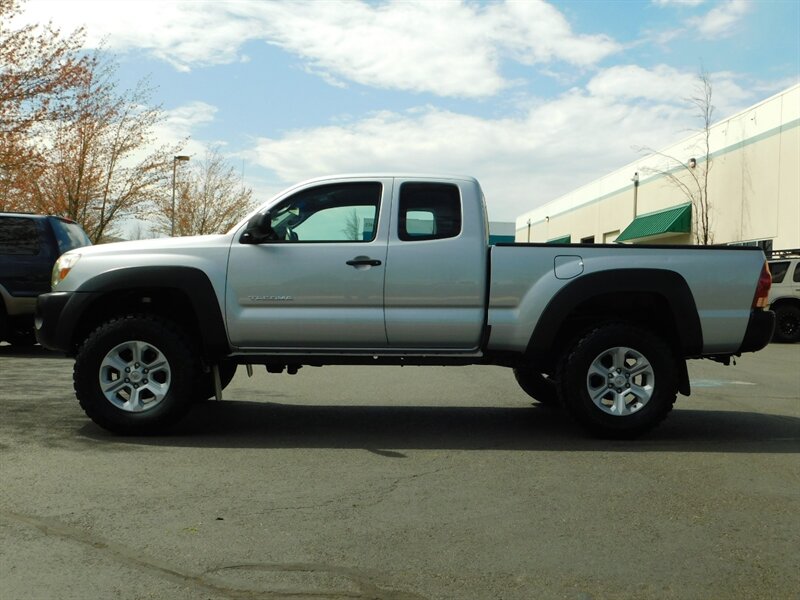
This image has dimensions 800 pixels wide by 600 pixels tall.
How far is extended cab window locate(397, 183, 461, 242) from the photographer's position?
741 centimetres

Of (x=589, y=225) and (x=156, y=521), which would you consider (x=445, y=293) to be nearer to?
(x=156, y=521)

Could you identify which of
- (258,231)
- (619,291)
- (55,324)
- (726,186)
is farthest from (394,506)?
(726,186)

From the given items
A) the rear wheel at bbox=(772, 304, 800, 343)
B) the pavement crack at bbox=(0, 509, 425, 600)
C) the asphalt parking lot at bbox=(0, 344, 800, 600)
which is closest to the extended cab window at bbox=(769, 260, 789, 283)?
the rear wheel at bbox=(772, 304, 800, 343)

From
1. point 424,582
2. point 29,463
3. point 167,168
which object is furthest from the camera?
point 167,168

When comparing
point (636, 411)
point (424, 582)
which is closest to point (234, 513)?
point (424, 582)

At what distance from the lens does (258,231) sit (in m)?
7.28

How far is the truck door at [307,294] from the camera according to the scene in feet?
23.8

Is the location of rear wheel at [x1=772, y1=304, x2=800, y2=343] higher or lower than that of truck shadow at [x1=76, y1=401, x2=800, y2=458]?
higher

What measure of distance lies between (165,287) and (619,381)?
3782 millimetres

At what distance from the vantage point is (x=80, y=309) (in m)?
7.29

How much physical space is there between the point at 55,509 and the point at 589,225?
48.0m

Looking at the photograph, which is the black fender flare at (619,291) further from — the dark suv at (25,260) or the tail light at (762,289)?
the dark suv at (25,260)

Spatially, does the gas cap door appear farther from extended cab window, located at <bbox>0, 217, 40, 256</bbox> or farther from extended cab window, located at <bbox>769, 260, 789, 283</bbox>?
extended cab window, located at <bbox>769, 260, 789, 283</bbox>

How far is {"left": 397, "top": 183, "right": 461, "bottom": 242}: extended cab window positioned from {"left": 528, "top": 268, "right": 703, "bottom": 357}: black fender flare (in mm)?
1032
